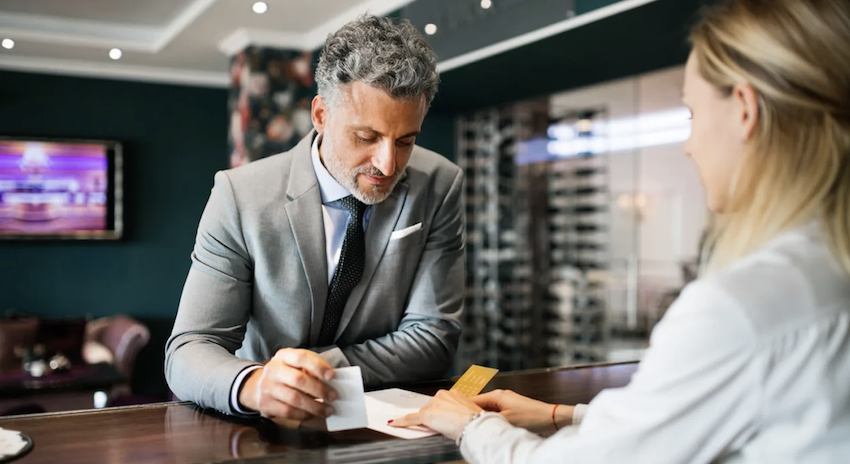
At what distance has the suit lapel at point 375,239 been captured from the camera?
1.74m

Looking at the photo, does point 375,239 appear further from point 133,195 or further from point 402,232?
point 133,195

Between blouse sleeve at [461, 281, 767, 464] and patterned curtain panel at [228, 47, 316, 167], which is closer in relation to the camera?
blouse sleeve at [461, 281, 767, 464]

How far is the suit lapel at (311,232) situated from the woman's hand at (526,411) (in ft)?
1.53

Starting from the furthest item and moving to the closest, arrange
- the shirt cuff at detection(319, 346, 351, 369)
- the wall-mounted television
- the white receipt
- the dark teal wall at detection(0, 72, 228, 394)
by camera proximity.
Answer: the dark teal wall at detection(0, 72, 228, 394), the wall-mounted television, the shirt cuff at detection(319, 346, 351, 369), the white receipt

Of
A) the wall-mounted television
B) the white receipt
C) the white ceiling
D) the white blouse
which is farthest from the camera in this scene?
the wall-mounted television

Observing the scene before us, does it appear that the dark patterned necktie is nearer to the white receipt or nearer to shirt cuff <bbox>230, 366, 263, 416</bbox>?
shirt cuff <bbox>230, 366, 263, 416</bbox>

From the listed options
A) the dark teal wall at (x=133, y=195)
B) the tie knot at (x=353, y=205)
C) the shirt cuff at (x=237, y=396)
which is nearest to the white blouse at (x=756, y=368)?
the shirt cuff at (x=237, y=396)

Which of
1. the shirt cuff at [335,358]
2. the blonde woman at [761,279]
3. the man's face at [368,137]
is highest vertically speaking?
the man's face at [368,137]

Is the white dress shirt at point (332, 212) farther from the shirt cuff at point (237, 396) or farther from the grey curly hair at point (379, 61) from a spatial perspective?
the shirt cuff at point (237, 396)

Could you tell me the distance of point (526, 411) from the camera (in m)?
1.39

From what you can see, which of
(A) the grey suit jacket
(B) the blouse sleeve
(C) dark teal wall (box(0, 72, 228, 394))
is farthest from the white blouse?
(C) dark teal wall (box(0, 72, 228, 394))

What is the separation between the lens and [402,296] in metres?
1.81

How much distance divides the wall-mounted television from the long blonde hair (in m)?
6.52

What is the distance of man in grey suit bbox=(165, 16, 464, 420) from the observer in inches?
62.7
